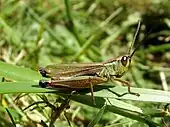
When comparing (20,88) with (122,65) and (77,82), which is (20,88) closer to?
(77,82)

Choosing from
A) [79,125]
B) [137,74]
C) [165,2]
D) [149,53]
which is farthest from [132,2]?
[79,125]

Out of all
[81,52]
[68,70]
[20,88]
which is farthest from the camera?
[81,52]

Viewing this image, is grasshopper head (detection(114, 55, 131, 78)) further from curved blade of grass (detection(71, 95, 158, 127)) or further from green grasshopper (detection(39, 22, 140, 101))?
curved blade of grass (detection(71, 95, 158, 127))

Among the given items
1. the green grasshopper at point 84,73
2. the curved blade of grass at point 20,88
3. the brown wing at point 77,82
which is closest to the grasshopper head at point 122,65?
the green grasshopper at point 84,73

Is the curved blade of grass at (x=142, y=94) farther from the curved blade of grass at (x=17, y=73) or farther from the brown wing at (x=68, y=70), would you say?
the curved blade of grass at (x=17, y=73)

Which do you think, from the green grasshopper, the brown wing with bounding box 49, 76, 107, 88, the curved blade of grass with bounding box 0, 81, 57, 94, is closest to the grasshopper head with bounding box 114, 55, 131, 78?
the green grasshopper

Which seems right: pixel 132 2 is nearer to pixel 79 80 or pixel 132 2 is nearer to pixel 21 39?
pixel 21 39

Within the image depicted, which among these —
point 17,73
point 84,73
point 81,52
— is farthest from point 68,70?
point 81,52
